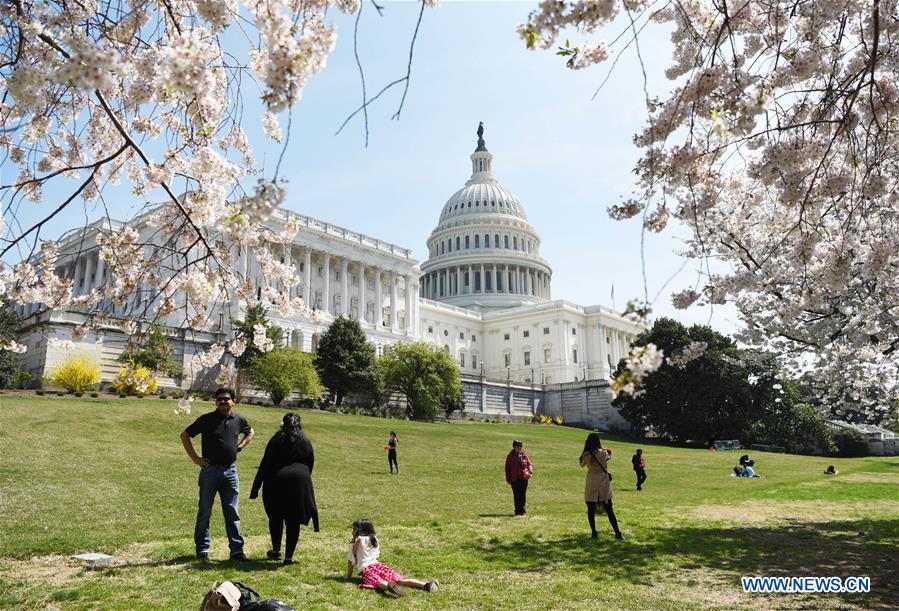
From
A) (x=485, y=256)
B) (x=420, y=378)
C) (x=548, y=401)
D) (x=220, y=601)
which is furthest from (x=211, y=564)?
(x=485, y=256)

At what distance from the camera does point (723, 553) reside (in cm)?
1036

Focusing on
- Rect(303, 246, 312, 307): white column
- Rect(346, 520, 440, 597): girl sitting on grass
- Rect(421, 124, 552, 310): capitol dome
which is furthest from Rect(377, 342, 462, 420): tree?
Rect(421, 124, 552, 310): capitol dome

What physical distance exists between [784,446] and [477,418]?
92.9 feet

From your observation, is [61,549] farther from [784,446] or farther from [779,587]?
[784,446]

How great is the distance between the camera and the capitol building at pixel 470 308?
67.6 metres

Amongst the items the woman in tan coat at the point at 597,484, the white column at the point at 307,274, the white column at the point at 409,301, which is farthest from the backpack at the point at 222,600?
the white column at the point at 409,301

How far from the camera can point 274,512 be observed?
27.1 feet

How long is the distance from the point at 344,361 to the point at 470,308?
196 ft

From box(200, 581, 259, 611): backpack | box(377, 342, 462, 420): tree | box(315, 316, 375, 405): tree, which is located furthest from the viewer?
box(377, 342, 462, 420): tree

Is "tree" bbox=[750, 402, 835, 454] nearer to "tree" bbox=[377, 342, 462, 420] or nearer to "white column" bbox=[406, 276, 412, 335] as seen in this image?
"tree" bbox=[377, 342, 462, 420]

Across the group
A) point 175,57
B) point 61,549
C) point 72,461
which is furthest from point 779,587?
point 72,461

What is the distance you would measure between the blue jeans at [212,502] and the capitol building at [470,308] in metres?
40.0

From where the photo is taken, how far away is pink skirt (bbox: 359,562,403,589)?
24.9ft

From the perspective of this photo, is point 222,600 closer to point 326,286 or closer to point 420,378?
point 420,378
